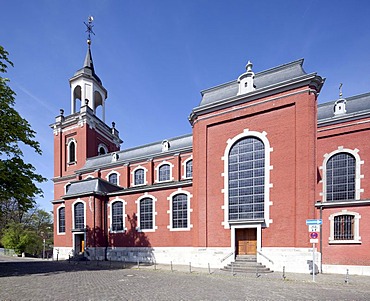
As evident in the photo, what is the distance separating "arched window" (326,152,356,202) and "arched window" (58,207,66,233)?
25558 millimetres

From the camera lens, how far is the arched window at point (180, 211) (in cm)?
2073

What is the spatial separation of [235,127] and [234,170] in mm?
3039

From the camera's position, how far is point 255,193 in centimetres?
1675

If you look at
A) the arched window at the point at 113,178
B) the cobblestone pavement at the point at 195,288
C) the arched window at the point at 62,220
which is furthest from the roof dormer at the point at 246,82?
the arched window at the point at 62,220

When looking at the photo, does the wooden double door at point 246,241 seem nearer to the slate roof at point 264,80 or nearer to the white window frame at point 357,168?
the white window frame at point 357,168

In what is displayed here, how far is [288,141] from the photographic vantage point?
630 inches

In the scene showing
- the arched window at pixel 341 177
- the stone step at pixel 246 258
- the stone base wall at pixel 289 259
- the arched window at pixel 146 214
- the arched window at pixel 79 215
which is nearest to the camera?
the stone base wall at pixel 289 259

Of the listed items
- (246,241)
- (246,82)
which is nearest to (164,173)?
(246,241)

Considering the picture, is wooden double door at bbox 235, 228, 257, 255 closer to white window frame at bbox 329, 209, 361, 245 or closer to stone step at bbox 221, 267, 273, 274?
stone step at bbox 221, 267, 273, 274

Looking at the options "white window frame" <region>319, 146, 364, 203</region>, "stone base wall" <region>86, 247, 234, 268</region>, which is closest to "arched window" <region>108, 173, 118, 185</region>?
"stone base wall" <region>86, 247, 234, 268</region>

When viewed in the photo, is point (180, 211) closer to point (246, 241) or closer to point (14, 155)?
point (246, 241)

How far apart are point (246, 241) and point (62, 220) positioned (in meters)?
21.0

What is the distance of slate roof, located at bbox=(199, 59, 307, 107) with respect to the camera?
16548mm

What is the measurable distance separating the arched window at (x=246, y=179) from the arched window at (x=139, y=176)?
13.2 m
